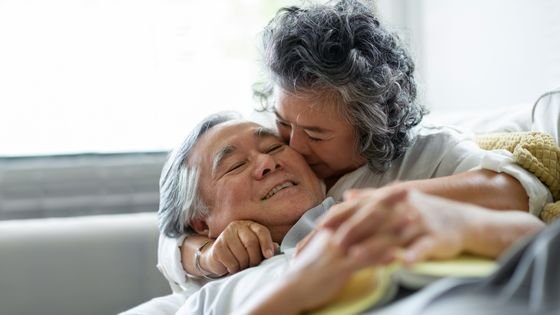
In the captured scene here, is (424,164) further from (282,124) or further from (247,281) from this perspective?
(247,281)

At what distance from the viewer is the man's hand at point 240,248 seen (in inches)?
52.7

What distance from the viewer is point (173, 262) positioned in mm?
1521

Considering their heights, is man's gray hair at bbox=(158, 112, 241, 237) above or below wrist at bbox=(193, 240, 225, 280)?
above

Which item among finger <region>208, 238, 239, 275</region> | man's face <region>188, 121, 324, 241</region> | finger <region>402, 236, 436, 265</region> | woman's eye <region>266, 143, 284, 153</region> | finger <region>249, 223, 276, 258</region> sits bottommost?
finger <region>208, 238, 239, 275</region>

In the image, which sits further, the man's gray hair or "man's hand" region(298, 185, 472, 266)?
the man's gray hair

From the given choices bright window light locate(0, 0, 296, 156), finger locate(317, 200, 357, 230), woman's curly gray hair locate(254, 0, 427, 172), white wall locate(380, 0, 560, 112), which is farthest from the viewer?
bright window light locate(0, 0, 296, 156)

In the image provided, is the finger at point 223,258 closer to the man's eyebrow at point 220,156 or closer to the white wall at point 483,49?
the man's eyebrow at point 220,156

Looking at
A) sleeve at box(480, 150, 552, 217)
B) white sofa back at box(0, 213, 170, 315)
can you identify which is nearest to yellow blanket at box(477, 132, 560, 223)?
sleeve at box(480, 150, 552, 217)

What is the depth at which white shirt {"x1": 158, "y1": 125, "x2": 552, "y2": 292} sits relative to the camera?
137cm

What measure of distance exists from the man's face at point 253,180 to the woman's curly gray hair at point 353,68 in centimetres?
11

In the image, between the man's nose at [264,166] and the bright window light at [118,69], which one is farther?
the bright window light at [118,69]

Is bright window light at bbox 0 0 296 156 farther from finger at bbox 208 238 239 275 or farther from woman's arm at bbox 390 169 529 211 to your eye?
woman's arm at bbox 390 169 529 211

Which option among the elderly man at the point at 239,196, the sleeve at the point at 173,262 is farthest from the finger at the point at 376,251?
the sleeve at the point at 173,262

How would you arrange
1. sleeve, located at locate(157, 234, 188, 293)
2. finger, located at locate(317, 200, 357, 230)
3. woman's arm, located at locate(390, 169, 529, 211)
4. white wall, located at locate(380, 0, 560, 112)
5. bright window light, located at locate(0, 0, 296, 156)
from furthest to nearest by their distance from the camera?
bright window light, located at locate(0, 0, 296, 156) < white wall, located at locate(380, 0, 560, 112) < sleeve, located at locate(157, 234, 188, 293) < woman's arm, located at locate(390, 169, 529, 211) < finger, located at locate(317, 200, 357, 230)
